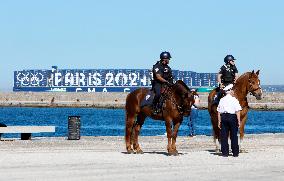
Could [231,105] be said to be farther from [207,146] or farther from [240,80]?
[207,146]

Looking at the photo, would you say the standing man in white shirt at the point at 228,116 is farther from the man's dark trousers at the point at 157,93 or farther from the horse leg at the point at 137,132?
the horse leg at the point at 137,132

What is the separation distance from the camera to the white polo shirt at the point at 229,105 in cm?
2222

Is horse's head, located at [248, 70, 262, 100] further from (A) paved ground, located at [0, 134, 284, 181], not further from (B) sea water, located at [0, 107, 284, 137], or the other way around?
(B) sea water, located at [0, 107, 284, 137]

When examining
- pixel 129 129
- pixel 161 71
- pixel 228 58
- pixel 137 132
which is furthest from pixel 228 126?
pixel 129 129

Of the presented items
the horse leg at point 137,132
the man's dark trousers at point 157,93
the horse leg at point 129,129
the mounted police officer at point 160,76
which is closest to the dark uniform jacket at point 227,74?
the mounted police officer at point 160,76

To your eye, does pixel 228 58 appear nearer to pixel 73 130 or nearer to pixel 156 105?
pixel 156 105

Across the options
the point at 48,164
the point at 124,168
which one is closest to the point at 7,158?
the point at 48,164

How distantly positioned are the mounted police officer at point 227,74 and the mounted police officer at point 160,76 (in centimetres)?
166

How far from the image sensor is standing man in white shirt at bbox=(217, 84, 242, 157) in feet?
72.7

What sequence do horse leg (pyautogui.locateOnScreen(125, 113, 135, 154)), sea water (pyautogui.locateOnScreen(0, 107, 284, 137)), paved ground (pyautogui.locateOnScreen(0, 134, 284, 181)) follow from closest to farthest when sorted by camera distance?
paved ground (pyautogui.locateOnScreen(0, 134, 284, 181)), horse leg (pyautogui.locateOnScreen(125, 113, 135, 154)), sea water (pyautogui.locateOnScreen(0, 107, 284, 137))

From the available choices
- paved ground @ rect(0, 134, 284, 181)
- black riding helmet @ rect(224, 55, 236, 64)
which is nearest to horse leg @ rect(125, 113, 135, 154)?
paved ground @ rect(0, 134, 284, 181)

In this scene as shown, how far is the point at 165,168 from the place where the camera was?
59.5ft

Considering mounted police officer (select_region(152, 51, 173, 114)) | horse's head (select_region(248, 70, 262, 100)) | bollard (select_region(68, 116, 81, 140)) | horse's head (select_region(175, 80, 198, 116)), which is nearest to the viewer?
horse's head (select_region(175, 80, 198, 116))

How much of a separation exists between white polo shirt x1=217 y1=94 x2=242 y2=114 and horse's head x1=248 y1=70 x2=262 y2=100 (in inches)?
22.2
